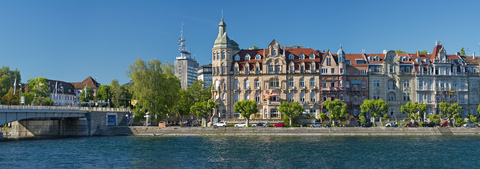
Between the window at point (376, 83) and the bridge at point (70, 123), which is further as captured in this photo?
the window at point (376, 83)

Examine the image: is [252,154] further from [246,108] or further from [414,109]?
[414,109]

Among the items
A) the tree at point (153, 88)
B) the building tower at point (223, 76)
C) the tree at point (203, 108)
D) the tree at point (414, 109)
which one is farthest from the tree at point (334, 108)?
the tree at point (153, 88)

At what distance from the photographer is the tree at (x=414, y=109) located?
12206cm

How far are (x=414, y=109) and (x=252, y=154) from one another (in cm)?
6384

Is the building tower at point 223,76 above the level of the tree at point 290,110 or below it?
above

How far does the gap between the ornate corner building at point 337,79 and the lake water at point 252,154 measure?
35.7 meters

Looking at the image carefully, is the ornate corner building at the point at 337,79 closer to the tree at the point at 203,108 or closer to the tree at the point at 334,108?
the tree at the point at 334,108

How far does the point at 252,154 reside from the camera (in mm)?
73312

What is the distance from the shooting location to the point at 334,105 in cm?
12094

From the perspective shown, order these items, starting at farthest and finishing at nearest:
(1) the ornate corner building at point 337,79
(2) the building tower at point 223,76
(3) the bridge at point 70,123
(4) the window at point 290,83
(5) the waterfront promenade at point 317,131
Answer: (2) the building tower at point 223,76 < (4) the window at point 290,83 < (1) the ornate corner building at point 337,79 < (3) the bridge at point 70,123 < (5) the waterfront promenade at point 317,131

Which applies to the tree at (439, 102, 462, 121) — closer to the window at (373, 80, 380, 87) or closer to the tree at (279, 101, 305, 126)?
the window at (373, 80, 380, 87)

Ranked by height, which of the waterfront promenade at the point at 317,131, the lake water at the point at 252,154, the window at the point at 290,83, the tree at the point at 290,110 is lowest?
the lake water at the point at 252,154

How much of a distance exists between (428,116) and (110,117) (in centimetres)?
7678

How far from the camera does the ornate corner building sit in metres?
131
